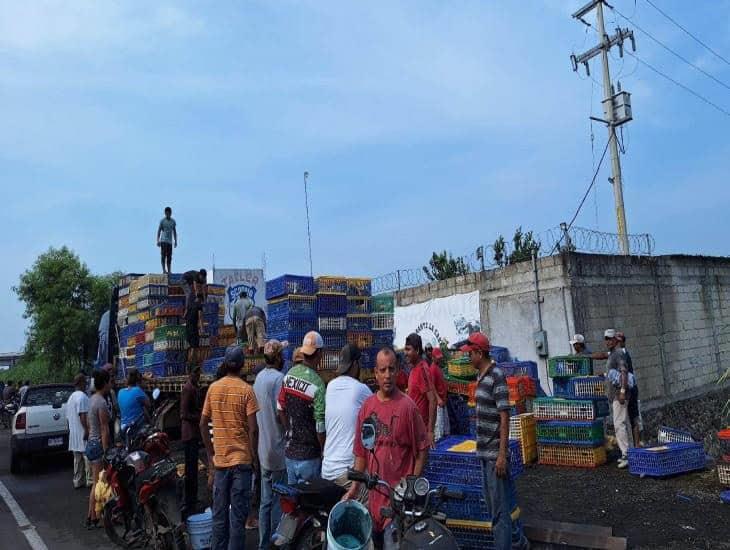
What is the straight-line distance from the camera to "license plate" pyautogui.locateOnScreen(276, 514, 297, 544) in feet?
13.6

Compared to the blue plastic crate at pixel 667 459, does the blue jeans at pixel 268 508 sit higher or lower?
higher

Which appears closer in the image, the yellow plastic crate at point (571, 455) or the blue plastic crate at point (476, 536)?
the blue plastic crate at point (476, 536)

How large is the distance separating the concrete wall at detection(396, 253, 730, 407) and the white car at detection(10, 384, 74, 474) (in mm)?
9463

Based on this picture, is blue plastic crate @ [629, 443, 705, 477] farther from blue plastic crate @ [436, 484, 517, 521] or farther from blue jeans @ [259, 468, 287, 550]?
blue jeans @ [259, 468, 287, 550]

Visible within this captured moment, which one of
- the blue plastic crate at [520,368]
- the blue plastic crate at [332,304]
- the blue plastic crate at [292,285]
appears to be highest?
the blue plastic crate at [292,285]

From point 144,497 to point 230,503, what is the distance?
126cm

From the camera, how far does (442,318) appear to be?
1551 centimetres

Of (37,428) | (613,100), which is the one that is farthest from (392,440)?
(613,100)

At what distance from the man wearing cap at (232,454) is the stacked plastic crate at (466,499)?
177 centimetres

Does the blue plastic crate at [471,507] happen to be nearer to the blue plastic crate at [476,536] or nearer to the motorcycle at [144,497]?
the blue plastic crate at [476,536]

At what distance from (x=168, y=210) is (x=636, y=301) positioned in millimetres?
11534

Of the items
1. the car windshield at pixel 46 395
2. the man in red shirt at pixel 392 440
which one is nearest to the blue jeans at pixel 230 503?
the man in red shirt at pixel 392 440

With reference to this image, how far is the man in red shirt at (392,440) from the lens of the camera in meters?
3.99

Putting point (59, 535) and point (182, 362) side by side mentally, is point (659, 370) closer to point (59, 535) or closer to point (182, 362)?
point (182, 362)
